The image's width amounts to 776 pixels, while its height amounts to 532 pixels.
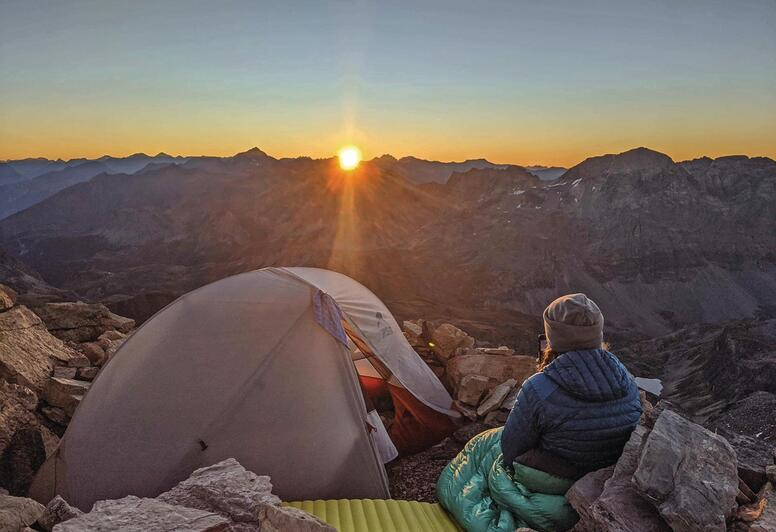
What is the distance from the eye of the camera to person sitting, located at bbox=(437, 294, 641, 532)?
10.7ft

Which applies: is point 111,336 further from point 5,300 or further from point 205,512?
point 205,512

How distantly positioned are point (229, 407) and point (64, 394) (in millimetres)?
2795

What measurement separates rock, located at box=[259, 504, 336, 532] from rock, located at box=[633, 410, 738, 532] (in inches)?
72.5

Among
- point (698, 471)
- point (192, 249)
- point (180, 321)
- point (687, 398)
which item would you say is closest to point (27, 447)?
point (180, 321)

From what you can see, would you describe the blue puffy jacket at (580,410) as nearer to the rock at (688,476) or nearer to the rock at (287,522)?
the rock at (688,476)

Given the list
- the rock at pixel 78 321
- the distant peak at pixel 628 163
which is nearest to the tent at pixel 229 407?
the rock at pixel 78 321

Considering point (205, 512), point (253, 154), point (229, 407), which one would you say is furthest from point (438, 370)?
point (253, 154)

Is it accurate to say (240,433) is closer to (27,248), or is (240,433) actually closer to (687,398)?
(687,398)

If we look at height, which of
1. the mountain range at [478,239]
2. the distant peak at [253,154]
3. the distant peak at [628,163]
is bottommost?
the mountain range at [478,239]

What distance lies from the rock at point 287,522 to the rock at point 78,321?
7.63 metres

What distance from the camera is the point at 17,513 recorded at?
3.62 meters

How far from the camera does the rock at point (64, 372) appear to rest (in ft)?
22.6

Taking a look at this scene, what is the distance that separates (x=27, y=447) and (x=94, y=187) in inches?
7474

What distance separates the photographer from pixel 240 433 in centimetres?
514
